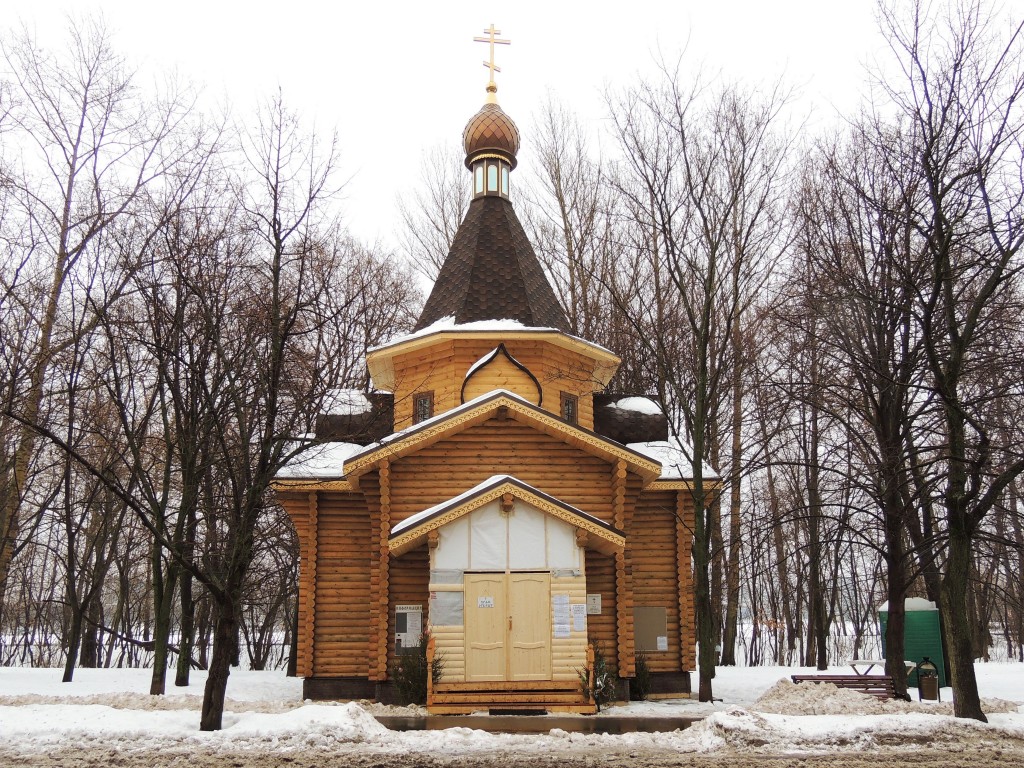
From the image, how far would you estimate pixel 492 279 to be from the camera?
20266mm

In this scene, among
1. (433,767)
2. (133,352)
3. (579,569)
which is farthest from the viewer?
(133,352)

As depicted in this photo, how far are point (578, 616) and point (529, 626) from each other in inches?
33.0

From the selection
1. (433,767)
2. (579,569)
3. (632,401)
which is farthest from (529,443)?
(433,767)

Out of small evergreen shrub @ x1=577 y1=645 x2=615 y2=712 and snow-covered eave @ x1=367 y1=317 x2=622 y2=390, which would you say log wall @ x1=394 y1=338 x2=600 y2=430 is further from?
small evergreen shrub @ x1=577 y1=645 x2=615 y2=712

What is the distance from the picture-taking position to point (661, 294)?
91.3ft

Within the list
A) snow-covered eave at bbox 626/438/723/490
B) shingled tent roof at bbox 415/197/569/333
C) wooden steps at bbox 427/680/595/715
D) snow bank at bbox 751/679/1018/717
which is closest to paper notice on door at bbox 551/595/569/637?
wooden steps at bbox 427/680/595/715

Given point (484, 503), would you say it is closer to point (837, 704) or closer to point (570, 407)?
point (570, 407)

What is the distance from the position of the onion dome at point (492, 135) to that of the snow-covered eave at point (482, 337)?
18.7ft

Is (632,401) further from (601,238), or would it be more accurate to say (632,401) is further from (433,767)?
(433,767)

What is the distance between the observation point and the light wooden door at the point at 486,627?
14.4 m

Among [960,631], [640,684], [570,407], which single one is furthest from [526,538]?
[960,631]

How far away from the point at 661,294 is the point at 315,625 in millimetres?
15826

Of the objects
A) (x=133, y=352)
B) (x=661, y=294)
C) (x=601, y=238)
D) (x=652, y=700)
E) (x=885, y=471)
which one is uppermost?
(x=601, y=238)

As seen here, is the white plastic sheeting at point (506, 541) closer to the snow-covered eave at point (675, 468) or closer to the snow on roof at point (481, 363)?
the snow-covered eave at point (675, 468)
